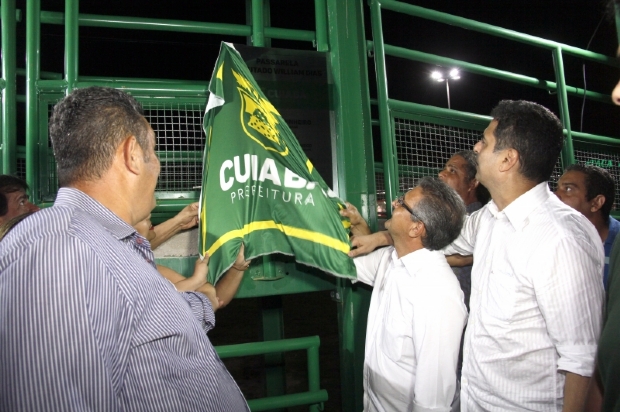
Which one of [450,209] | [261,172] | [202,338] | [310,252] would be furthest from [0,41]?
[450,209]

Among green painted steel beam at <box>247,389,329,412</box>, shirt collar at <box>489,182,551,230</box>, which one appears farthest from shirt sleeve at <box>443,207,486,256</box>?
green painted steel beam at <box>247,389,329,412</box>

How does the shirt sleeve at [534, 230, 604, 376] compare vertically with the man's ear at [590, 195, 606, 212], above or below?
below

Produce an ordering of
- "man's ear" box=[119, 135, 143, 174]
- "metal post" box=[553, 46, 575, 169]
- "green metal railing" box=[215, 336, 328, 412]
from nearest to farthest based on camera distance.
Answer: "man's ear" box=[119, 135, 143, 174]
"green metal railing" box=[215, 336, 328, 412]
"metal post" box=[553, 46, 575, 169]

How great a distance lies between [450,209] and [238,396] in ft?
4.93

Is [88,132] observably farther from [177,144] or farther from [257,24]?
[257,24]

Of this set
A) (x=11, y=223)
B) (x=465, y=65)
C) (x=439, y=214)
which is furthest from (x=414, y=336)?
(x=465, y=65)

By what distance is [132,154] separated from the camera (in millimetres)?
1401

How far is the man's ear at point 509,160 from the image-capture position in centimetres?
217

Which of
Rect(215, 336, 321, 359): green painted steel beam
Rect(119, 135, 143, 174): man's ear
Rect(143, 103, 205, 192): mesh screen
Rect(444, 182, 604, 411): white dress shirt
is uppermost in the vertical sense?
Rect(143, 103, 205, 192): mesh screen

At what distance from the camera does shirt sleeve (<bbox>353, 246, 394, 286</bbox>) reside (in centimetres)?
273

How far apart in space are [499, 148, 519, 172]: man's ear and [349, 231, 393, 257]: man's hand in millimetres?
788

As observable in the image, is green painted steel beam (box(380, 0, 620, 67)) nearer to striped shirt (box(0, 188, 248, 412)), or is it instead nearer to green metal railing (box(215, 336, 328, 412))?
green metal railing (box(215, 336, 328, 412))

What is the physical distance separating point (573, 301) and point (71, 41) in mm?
2805

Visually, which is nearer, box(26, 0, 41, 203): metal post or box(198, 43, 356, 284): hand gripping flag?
box(198, 43, 356, 284): hand gripping flag
